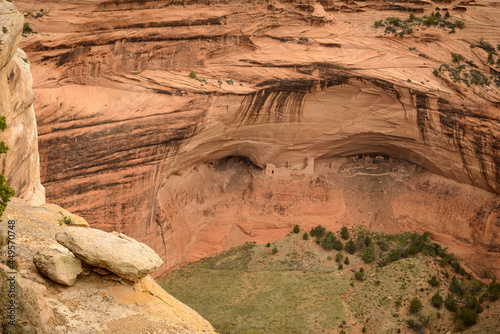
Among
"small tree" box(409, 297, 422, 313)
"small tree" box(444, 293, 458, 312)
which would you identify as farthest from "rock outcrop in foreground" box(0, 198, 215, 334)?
"small tree" box(444, 293, 458, 312)

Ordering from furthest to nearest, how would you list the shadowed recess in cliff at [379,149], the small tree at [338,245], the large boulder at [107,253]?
1. the shadowed recess in cliff at [379,149]
2. the small tree at [338,245]
3. the large boulder at [107,253]

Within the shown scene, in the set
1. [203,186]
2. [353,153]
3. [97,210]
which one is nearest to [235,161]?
[203,186]

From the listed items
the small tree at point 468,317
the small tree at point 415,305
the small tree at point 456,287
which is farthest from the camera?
the small tree at point 456,287

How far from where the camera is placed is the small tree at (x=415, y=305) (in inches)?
1192

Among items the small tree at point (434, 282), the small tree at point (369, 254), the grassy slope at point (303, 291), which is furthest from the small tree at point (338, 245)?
the small tree at point (434, 282)

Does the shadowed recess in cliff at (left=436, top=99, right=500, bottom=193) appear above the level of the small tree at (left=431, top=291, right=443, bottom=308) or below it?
above

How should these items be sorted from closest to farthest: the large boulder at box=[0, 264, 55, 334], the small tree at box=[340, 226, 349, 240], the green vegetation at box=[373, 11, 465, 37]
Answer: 1. the large boulder at box=[0, 264, 55, 334]
2. the green vegetation at box=[373, 11, 465, 37]
3. the small tree at box=[340, 226, 349, 240]

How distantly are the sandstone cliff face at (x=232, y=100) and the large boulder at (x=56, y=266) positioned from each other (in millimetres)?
14883

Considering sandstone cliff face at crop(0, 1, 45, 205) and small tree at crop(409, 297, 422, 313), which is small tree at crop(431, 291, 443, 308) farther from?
sandstone cliff face at crop(0, 1, 45, 205)

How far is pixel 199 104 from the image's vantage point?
3300 centimetres

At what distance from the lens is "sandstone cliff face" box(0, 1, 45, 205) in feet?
54.5

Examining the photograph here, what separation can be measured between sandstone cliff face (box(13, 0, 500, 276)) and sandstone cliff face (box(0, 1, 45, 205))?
7.79 metres

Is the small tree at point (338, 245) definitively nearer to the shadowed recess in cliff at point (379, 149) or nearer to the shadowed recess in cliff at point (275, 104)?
the shadowed recess in cliff at point (379, 149)

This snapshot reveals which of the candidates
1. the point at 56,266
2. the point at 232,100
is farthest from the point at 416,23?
the point at 56,266
